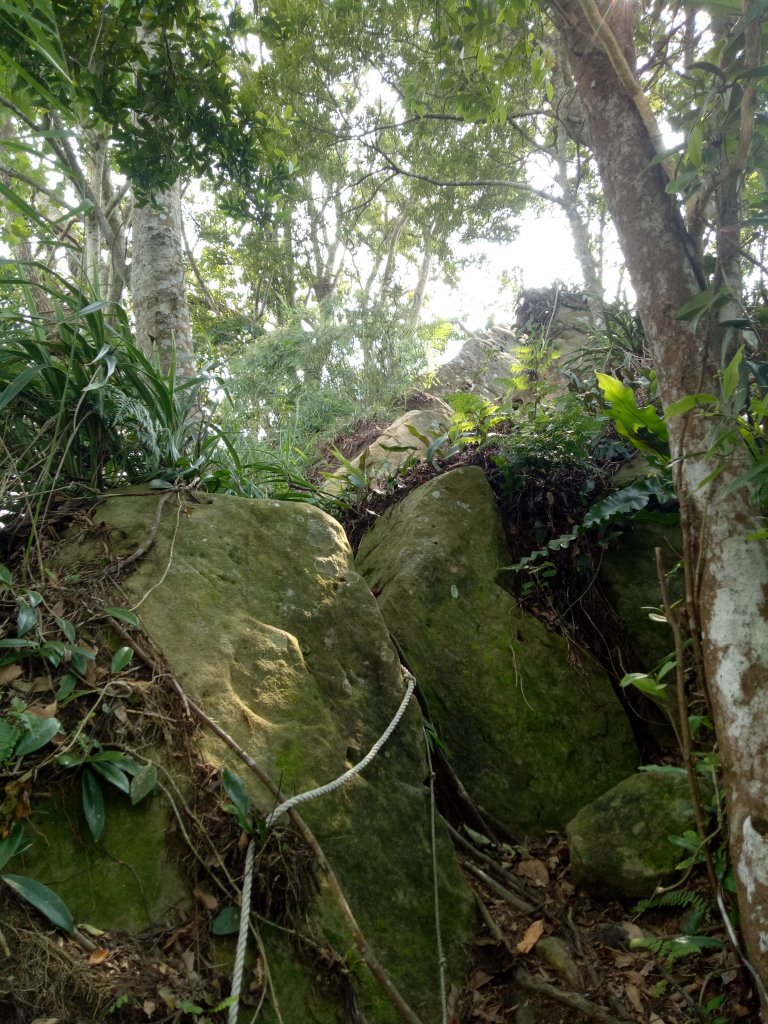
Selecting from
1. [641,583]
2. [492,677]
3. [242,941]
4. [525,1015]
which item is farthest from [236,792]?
[641,583]

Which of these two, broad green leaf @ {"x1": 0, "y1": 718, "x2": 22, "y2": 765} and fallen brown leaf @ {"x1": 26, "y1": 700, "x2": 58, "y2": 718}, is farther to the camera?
fallen brown leaf @ {"x1": 26, "y1": 700, "x2": 58, "y2": 718}

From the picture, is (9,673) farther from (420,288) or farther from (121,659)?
(420,288)

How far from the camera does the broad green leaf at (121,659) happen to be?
196cm

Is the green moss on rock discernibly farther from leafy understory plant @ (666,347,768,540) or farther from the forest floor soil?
leafy understory plant @ (666,347,768,540)

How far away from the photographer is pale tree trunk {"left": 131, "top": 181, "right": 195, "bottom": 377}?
4141mm

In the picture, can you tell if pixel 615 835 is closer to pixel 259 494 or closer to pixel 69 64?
pixel 259 494

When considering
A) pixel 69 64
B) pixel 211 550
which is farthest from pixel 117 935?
pixel 69 64

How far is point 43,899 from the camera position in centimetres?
146

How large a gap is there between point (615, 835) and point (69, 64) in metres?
4.45

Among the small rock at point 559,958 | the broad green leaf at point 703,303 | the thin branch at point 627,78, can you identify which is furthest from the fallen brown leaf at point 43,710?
the thin branch at point 627,78

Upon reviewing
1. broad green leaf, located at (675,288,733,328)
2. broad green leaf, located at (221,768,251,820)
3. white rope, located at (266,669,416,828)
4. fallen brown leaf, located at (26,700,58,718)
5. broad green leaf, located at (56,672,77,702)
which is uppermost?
broad green leaf, located at (675,288,733,328)

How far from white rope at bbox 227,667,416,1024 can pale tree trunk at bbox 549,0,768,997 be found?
106cm

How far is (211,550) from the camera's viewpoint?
259 centimetres

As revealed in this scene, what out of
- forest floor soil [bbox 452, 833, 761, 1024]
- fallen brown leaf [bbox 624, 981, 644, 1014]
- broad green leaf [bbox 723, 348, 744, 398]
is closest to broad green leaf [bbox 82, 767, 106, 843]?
forest floor soil [bbox 452, 833, 761, 1024]
